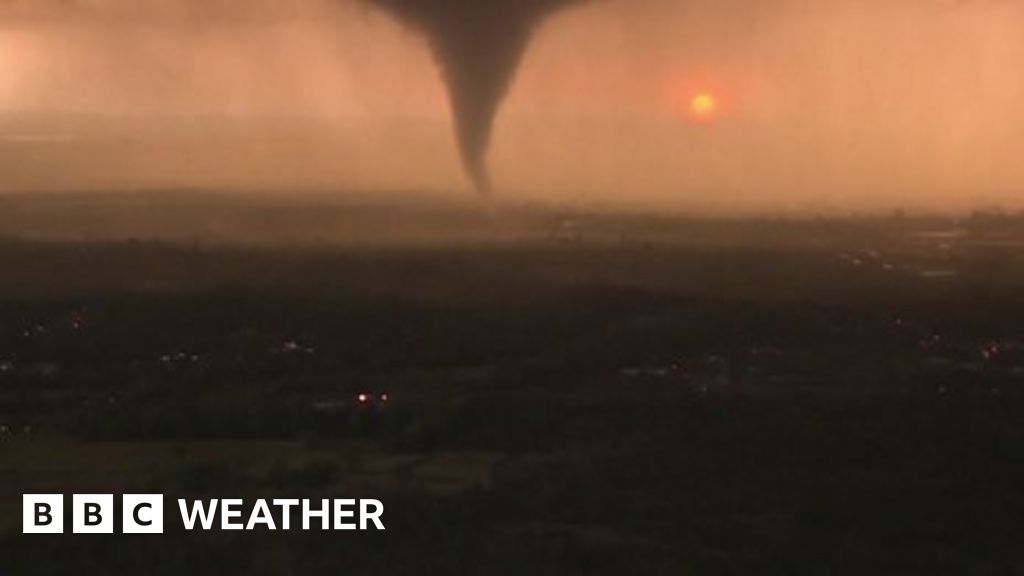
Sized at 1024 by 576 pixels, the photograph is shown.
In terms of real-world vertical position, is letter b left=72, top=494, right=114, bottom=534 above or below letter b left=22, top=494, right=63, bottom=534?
above

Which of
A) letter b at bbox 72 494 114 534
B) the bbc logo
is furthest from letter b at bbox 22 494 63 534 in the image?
letter b at bbox 72 494 114 534

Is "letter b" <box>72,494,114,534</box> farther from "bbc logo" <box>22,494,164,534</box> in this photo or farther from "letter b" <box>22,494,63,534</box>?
"letter b" <box>22,494,63,534</box>

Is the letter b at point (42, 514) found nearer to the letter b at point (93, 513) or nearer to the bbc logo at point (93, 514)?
the bbc logo at point (93, 514)

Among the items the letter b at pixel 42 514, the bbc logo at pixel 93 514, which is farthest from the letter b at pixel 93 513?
the letter b at pixel 42 514

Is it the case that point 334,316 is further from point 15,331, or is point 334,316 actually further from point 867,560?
point 867,560

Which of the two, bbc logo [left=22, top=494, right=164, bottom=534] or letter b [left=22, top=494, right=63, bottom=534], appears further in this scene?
letter b [left=22, top=494, right=63, bottom=534]

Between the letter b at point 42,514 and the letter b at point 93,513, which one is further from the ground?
the letter b at point 93,513
